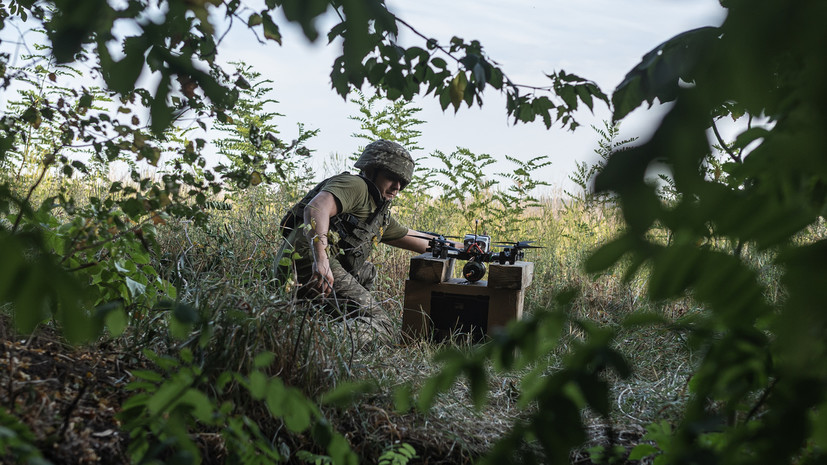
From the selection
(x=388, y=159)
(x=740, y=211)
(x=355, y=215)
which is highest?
(x=388, y=159)

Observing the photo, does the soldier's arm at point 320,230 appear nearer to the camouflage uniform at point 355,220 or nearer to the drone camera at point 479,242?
the camouflage uniform at point 355,220

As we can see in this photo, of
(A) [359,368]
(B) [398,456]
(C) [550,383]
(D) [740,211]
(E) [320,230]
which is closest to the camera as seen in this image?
(D) [740,211]

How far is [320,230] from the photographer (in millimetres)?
4082

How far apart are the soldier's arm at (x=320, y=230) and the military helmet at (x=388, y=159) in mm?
561

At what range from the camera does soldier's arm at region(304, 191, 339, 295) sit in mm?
3695

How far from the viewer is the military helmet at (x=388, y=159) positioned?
4.83 m

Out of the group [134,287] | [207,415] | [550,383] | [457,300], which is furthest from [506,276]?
[550,383]

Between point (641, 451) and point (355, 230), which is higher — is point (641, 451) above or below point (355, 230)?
below

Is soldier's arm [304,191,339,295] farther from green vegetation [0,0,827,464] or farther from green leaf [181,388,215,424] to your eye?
green leaf [181,388,215,424]

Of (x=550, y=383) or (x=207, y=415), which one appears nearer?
(x=550, y=383)

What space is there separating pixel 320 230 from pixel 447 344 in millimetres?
1207

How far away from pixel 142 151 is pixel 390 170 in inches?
110

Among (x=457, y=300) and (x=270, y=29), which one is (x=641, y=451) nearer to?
(x=270, y=29)

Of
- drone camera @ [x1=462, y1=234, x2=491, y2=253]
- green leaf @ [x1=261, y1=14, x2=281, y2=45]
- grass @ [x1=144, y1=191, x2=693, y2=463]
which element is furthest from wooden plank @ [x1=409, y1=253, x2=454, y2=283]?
green leaf @ [x1=261, y1=14, x2=281, y2=45]
